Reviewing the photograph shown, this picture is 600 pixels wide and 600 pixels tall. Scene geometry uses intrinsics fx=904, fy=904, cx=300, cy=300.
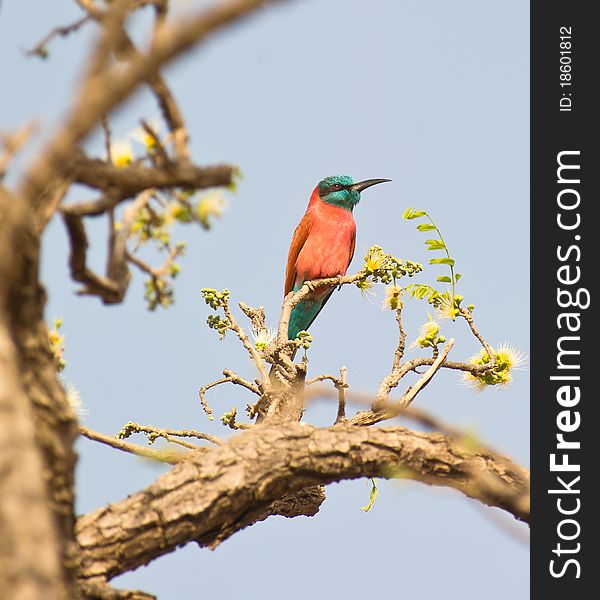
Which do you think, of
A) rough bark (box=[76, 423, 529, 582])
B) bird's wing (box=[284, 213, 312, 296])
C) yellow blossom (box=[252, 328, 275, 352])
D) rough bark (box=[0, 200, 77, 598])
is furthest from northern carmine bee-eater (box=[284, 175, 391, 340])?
rough bark (box=[0, 200, 77, 598])

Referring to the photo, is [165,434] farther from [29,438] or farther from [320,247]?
[320,247]

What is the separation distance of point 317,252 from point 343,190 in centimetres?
107

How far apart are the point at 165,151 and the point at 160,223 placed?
0.55 metres

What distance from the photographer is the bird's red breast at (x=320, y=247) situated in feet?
25.0

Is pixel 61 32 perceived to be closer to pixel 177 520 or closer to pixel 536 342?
pixel 177 520

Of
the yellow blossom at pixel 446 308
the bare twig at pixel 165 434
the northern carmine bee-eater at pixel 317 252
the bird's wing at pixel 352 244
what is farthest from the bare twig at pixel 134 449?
the bird's wing at pixel 352 244

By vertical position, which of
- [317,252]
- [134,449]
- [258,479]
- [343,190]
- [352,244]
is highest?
[343,190]

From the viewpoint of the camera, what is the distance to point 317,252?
764 cm

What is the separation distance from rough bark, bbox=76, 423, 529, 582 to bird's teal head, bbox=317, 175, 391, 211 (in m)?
5.25

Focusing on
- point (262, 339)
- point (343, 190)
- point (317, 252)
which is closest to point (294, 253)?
Answer: point (317, 252)

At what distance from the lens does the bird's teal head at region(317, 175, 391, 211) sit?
27.6ft

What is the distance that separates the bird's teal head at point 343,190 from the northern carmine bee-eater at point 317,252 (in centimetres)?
9

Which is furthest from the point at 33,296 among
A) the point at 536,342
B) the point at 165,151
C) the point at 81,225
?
the point at 536,342

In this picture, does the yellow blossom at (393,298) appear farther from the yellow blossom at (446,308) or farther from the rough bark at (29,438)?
the rough bark at (29,438)
